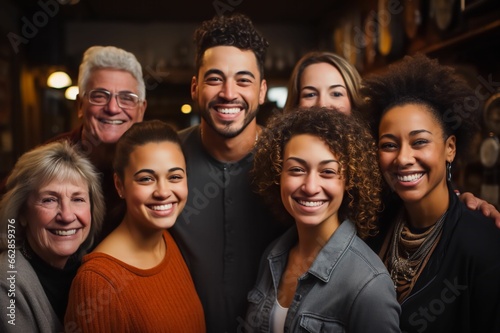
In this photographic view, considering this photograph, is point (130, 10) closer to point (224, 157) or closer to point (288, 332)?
point (224, 157)

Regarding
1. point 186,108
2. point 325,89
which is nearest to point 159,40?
point 186,108

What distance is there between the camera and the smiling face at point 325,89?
247cm

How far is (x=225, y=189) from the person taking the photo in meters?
2.24

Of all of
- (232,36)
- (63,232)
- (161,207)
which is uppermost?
(232,36)

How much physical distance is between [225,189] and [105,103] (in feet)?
2.52

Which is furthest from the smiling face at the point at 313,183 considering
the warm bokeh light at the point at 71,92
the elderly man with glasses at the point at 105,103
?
the warm bokeh light at the point at 71,92

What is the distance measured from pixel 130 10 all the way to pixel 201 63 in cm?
476

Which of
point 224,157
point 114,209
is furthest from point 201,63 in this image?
point 114,209

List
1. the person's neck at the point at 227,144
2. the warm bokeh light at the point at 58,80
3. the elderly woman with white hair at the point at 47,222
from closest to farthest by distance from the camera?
the elderly woman with white hair at the point at 47,222, the person's neck at the point at 227,144, the warm bokeh light at the point at 58,80

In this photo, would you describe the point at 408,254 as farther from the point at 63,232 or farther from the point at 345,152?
the point at 63,232

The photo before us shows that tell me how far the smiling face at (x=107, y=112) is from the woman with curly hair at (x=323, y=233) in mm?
894

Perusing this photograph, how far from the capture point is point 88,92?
2.50 meters

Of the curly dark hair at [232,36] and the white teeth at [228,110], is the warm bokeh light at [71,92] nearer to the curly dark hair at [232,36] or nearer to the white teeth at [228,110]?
the curly dark hair at [232,36]

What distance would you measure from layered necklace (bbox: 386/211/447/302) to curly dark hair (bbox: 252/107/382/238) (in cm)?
15
